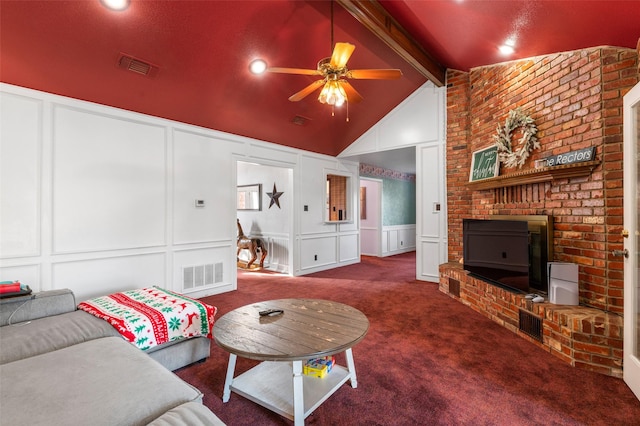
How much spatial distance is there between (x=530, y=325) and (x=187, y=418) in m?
2.88

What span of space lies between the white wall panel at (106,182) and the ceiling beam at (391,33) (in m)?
2.64

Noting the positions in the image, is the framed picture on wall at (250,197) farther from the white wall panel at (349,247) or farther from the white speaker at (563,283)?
the white speaker at (563,283)

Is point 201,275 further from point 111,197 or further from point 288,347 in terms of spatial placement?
point 288,347

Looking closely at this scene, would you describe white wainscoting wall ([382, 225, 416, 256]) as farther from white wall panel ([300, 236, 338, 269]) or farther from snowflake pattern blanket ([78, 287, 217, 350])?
snowflake pattern blanket ([78, 287, 217, 350])

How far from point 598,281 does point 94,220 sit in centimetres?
476

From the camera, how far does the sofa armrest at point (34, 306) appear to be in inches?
80.4

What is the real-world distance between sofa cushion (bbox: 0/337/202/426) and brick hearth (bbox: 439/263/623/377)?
2.64 metres

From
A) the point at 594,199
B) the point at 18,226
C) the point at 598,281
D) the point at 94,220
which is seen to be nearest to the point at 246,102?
the point at 94,220

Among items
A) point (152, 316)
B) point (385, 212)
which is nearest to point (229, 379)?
point (152, 316)

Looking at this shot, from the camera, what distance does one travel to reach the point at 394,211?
8164 mm

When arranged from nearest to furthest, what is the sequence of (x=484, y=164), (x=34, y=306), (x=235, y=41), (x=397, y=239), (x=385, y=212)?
(x=34, y=306) < (x=235, y=41) < (x=484, y=164) < (x=385, y=212) < (x=397, y=239)

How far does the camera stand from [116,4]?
96.7 inches

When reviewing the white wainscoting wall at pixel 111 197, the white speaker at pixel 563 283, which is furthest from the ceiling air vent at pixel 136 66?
the white speaker at pixel 563 283

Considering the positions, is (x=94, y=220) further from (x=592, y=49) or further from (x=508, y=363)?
(x=592, y=49)
